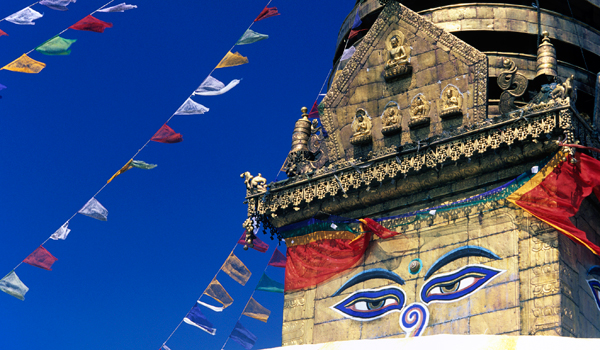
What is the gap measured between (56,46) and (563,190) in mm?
13577

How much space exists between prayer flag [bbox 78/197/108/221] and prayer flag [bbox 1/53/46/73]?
3871 millimetres

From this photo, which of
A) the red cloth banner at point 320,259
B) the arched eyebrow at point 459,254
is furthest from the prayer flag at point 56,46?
the arched eyebrow at point 459,254

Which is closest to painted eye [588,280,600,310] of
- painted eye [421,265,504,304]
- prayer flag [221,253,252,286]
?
painted eye [421,265,504,304]

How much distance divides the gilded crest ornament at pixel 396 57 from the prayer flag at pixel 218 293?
7.60 m

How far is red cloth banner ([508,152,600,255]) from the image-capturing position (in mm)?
17531

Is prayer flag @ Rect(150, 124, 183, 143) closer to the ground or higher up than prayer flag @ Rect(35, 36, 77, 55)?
closer to the ground

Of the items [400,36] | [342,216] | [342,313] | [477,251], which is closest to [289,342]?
[342,313]

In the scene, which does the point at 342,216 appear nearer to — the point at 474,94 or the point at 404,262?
the point at 404,262

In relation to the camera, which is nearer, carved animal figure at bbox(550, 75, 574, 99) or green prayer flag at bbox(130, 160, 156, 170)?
carved animal figure at bbox(550, 75, 574, 99)

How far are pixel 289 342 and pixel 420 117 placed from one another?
6.71 metres

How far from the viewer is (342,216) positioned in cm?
2142

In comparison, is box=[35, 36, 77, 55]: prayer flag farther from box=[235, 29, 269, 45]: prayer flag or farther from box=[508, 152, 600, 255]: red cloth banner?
box=[508, 152, 600, 255]: red cloth banner

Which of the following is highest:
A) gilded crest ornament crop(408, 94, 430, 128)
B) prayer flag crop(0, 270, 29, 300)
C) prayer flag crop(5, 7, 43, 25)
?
prayer flag crop(5, 7, 43, 25)

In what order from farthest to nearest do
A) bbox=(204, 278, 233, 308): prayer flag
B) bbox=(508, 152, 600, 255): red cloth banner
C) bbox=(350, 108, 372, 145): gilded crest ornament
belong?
bbox=(204, 278, 233, 308): prayer flag, bbox=(350, 108, 372, 145): gilded crest ornament, bbox=(508, 152, 600, 255): red cloth banner
